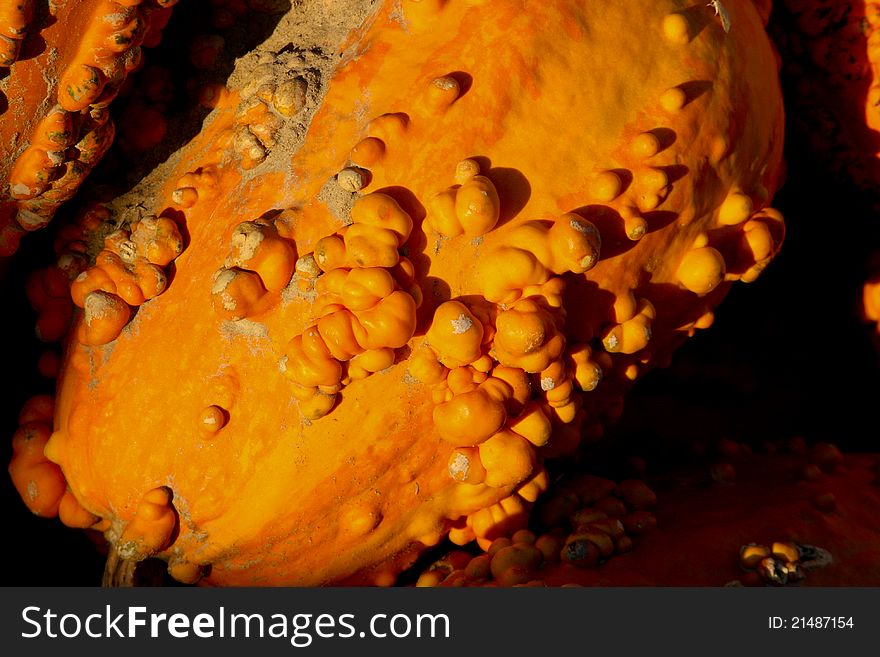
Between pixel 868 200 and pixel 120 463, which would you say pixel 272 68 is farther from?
pixel 868 200

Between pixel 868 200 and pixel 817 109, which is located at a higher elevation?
pixel 817 109

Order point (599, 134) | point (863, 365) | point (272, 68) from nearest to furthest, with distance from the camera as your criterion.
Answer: point (599, 134), point (272, 68), point (863, 365)

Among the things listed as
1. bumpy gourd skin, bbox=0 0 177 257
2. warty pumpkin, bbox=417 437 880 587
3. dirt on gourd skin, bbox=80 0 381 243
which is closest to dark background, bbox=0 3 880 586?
warty pumpkin, bbox=417 437 880 587

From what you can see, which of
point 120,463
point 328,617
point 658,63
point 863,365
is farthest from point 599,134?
point 863,365

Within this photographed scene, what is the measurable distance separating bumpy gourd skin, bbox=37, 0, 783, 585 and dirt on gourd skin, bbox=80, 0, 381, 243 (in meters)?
0.03

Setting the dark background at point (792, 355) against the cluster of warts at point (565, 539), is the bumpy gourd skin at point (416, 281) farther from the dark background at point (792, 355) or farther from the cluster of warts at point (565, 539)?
the dark background at point (792, 355)

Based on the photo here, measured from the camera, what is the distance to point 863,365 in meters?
2.38

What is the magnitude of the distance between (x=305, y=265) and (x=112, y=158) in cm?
54

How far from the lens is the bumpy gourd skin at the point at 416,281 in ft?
4.33

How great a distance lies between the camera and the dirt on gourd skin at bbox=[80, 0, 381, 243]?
1484 millimetres

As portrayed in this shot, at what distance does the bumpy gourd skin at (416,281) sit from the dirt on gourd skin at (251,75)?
0.03m

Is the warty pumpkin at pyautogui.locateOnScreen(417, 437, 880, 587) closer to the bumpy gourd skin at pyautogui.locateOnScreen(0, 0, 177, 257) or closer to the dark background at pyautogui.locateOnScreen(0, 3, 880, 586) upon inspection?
the dark background at pyautogui.locateOnScreen(0, 3, 880, 586)

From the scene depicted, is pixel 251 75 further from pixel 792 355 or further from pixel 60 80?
A: pixel 792 355

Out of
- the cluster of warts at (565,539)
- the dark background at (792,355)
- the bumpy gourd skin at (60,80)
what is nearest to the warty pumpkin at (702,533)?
the cluster of warts at (565,539)
